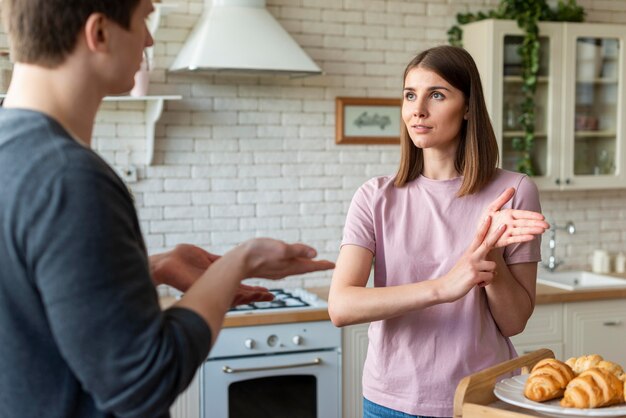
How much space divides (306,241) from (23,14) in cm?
345

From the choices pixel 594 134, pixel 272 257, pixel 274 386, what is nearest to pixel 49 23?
pixel 272 257

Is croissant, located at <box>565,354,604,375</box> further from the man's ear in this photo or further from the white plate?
the man's ear

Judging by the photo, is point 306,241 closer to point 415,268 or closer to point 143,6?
point 415,268

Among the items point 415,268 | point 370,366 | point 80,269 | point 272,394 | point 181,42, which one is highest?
point 181,42

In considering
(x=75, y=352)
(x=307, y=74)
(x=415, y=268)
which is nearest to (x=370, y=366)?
(x=415, y=268)

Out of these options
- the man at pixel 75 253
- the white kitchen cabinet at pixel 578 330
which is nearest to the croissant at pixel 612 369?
the man at pixel 75 253

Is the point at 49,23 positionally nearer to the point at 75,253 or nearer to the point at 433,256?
the point at 75,253

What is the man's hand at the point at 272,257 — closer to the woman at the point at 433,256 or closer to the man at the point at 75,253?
the man at the point at 75,253

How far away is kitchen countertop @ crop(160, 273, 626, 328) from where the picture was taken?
3.69 meters

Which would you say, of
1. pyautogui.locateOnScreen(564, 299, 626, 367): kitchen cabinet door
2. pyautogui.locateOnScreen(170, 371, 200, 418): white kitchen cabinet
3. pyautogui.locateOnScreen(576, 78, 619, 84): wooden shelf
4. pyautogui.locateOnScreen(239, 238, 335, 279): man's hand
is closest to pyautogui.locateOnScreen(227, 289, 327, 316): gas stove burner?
pyautogui.locateOnScreen(170, 371, 200, 418): white kitchen cabinet

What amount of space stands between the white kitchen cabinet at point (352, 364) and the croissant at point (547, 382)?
214 centimetres

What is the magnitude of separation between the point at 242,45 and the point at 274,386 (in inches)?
59.9

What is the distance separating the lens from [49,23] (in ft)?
3.34

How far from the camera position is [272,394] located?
3.83m
